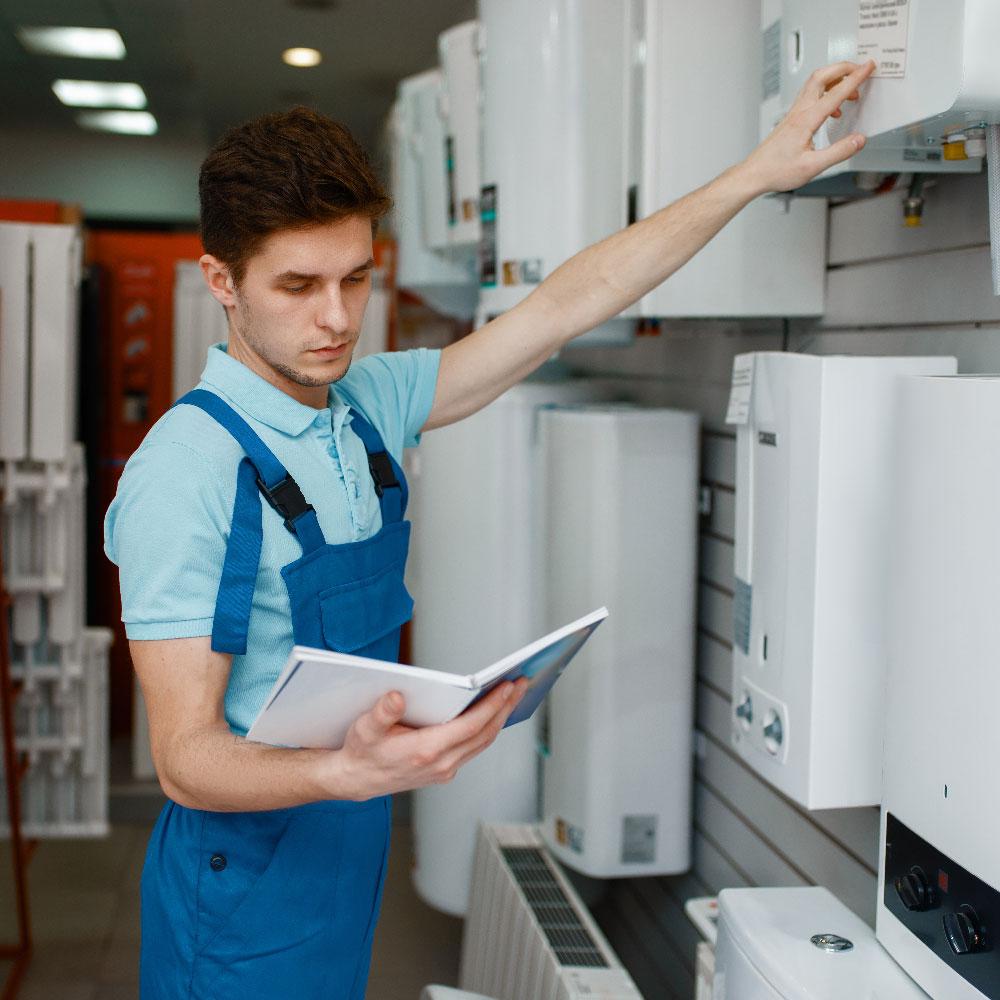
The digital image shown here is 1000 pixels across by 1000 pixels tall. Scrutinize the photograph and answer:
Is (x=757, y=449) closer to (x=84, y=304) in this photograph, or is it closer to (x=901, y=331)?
(x=901, y=331)

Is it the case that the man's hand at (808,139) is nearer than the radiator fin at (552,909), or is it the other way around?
the man's hand at (808,139)

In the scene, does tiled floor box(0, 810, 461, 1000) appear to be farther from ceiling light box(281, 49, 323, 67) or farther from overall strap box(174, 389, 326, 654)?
ceiling light box(281, 49, 323, 67)

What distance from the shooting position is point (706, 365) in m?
2.87

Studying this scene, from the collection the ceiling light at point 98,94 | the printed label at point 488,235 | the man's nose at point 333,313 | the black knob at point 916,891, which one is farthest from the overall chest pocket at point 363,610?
the ceiling light at point 98,94

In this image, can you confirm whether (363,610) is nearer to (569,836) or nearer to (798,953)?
(798,953)

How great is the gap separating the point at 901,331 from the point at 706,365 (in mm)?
917

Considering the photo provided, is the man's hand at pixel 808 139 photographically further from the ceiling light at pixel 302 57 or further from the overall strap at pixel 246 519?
the ceiling light at pixel 302 57

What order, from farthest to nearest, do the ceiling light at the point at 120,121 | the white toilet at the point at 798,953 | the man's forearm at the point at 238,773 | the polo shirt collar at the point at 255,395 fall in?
the ceiling light at the point at 120,121 < the polo shirt collar at the point at 255,395 < the white toilet at the point at 798,953 < the man's forearm at the point at 238,773

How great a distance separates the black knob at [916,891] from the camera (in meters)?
1.42

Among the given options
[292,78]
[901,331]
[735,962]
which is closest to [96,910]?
[735,962]

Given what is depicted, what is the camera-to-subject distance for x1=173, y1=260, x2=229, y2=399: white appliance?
16.0 ft

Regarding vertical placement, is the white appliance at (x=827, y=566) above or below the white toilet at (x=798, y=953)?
above

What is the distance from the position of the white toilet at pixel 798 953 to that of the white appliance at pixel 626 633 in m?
0.90

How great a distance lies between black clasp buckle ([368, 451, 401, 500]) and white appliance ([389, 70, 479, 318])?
1.86 m
